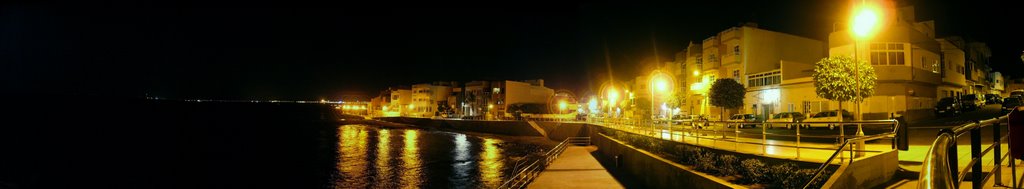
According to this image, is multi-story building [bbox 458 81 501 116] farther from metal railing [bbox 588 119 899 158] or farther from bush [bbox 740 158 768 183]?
bush [bbox 740 158 768 183]

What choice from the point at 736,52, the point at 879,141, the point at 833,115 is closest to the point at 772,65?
the point at 736,52

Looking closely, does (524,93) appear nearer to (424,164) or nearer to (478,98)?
(478,98)

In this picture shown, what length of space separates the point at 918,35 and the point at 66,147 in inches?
2500

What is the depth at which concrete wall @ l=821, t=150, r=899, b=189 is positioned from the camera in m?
8.42

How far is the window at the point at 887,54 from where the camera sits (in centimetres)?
2803

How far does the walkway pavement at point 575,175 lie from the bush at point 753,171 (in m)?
5.34

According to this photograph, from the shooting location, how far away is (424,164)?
103 feet

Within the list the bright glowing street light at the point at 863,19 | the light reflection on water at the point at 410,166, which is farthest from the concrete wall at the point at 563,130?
the bright glowing street light at the point at 863,19

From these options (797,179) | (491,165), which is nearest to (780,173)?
(797,179)

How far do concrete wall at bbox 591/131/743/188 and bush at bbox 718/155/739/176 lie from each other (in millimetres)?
569

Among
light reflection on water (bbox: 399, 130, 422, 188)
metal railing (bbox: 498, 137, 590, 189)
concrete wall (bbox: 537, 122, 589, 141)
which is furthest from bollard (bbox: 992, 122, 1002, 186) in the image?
concrete wall (bbox: 537, 122, 589, 141)

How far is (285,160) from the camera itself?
116 feet

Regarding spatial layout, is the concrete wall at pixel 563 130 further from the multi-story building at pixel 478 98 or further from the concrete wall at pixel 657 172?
the multi-story building at pixel 478 98

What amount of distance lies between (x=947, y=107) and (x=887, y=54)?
5.39m
